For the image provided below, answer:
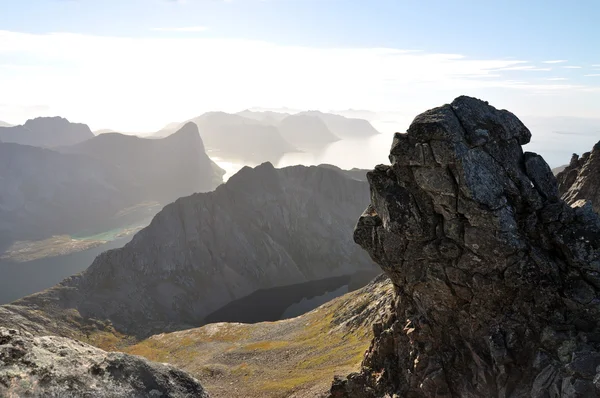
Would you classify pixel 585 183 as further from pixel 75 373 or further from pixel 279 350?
pixel 279 350

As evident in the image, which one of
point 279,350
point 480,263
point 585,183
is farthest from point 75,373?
point 279,350

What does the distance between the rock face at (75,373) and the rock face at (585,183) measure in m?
51.6

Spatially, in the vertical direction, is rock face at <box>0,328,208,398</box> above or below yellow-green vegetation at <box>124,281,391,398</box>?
above

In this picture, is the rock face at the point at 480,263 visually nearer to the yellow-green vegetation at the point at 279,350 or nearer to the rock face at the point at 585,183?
the rock face at the point at 585,183

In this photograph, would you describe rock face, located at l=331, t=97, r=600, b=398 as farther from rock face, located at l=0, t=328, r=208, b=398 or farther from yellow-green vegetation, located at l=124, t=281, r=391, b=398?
yellow-green vegetation, located at l=124, t=281, r=391, b=398

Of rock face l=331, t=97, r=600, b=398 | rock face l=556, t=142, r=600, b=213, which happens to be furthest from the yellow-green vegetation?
rock face l=556, t=142, r=600, b=213

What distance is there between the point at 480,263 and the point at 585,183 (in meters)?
32.8

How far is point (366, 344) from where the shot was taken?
74.9m

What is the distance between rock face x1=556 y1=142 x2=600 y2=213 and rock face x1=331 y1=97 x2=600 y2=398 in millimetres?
22122

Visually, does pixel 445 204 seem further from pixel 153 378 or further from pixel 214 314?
pixel 214 314

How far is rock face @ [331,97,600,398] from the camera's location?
28856 millimetres

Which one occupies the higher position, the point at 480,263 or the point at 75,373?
the point at 480,263

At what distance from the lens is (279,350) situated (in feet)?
290

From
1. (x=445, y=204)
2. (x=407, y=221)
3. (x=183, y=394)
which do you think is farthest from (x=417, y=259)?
(x=183, y=394)
